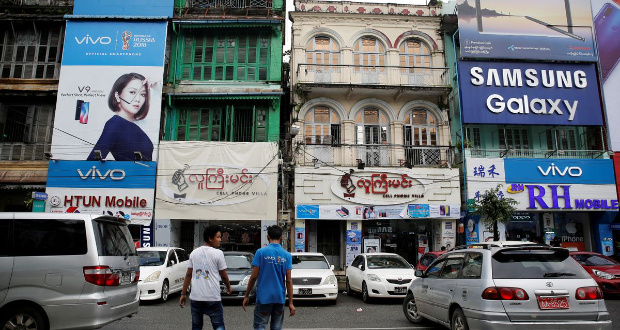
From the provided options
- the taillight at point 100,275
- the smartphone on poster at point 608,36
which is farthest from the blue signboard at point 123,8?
the smartphone on poster at point 608,36

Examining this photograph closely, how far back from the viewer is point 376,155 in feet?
66.0

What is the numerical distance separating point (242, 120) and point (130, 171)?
18.0ft

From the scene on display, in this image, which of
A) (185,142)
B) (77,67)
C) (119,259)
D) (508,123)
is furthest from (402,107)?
(119,259)

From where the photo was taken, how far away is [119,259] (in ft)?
21.8

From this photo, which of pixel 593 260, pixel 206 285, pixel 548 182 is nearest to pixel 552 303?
pixel 206 285

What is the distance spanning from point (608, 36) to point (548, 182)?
8.34 meters

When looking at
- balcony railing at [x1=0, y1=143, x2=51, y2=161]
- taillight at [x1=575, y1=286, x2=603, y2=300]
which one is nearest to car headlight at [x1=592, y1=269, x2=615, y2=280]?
taillight at [x1=575, y1=286, x2=603, y2=300]

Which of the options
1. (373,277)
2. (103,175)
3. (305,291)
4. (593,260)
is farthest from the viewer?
(103,175)

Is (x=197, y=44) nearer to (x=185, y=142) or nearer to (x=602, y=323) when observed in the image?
(x=185, y=142)

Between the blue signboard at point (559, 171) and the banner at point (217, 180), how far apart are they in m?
11.0

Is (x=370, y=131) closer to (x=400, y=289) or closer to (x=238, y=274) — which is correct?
(x=400, y=289)

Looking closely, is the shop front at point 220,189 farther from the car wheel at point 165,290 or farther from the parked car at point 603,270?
the parked car at point 603,270

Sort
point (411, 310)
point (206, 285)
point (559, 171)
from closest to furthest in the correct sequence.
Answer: point (206, 285) → point (411, 310) → point (559, 171)

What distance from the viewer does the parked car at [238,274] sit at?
11219mm
